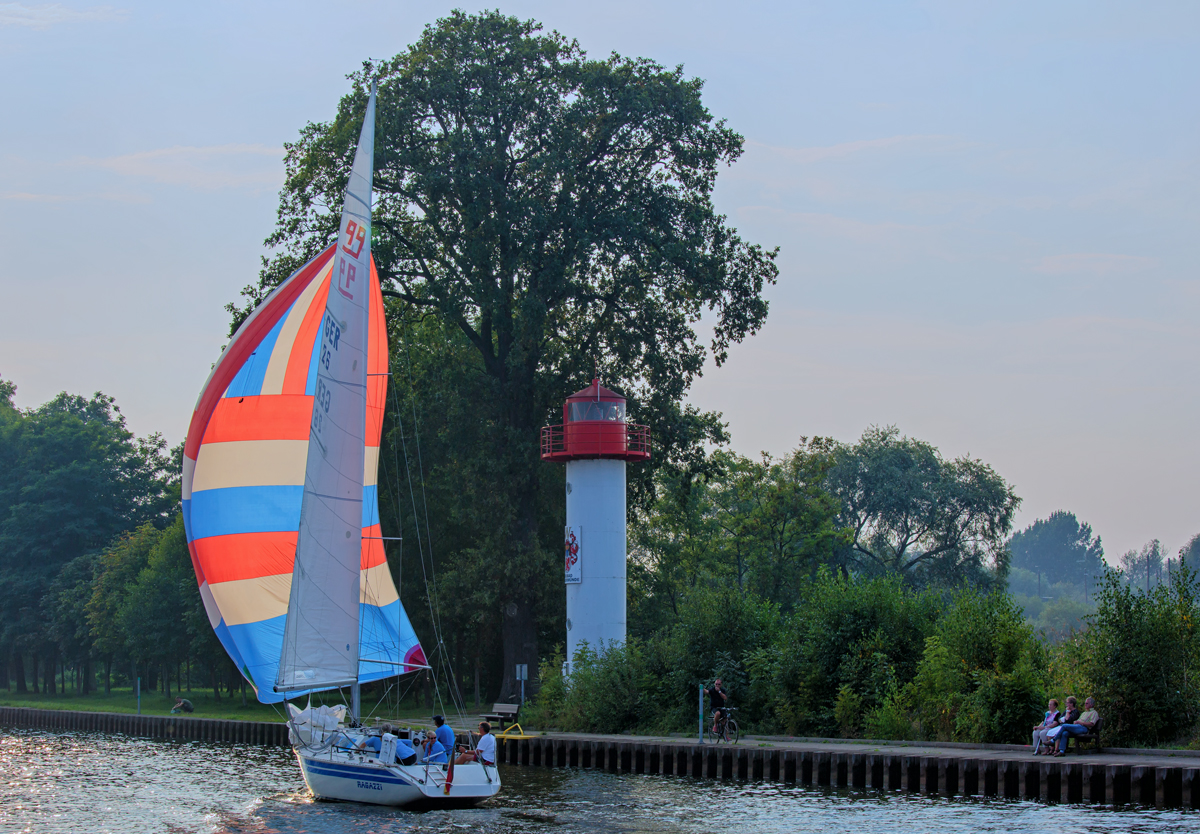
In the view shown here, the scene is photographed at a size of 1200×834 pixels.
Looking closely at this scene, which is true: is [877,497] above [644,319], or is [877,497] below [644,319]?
below

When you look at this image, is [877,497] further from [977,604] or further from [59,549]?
[59,549]

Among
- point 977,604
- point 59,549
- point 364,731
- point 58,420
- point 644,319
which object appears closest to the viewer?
point 364,731

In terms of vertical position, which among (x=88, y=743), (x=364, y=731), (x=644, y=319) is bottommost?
(x=88, y=743)

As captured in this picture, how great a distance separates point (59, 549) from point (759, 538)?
5022 cm

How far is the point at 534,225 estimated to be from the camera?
43.9 metres

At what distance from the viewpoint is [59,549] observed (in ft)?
274

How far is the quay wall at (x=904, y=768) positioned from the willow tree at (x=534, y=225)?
13772 millimetres

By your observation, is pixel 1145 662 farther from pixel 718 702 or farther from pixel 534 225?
pixel 534 225

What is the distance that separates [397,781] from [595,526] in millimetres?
15257

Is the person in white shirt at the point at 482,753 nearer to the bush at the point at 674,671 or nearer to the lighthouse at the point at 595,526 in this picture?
the bush at the point at 674,671

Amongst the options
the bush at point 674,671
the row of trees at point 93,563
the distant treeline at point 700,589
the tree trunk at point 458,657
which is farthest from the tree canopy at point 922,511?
the row of trees at point 93,563

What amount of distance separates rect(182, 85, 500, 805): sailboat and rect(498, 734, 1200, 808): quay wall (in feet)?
22.3

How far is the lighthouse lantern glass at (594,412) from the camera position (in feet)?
131

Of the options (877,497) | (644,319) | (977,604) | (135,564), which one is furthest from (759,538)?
(135,564)
